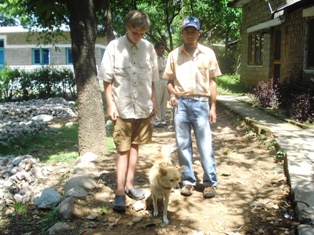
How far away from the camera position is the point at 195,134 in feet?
13.3

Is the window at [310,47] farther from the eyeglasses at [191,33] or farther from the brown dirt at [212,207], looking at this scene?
the eyeglasses at [191,33]

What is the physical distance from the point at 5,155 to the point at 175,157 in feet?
10.2

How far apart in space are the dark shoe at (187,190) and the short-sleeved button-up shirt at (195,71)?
3.46ft

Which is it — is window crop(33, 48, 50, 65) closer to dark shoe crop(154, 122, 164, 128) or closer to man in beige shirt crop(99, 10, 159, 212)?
dark shoe crop(154, 122, 164, 128)

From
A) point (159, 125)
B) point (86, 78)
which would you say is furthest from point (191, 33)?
point (159, 125)

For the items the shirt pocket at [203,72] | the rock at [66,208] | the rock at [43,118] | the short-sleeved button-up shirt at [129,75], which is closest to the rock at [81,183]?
the rock at [66,208]

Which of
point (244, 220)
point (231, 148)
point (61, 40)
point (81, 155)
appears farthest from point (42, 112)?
point (61, 40)

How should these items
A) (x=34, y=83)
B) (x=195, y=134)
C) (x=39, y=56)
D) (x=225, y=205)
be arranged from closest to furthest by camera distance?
(x=225, y=205), (x=195, y=134), (x=34, y=83), (x=39, y=56)

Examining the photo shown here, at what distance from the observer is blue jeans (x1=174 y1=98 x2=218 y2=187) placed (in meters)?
3.95

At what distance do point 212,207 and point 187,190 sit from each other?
1.13ft

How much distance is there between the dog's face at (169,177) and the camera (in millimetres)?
3328

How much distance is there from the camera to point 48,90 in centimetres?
1566

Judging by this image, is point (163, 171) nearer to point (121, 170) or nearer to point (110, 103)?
point (121, 170)

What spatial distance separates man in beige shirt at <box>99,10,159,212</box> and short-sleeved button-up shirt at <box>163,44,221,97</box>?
0.33 meters
